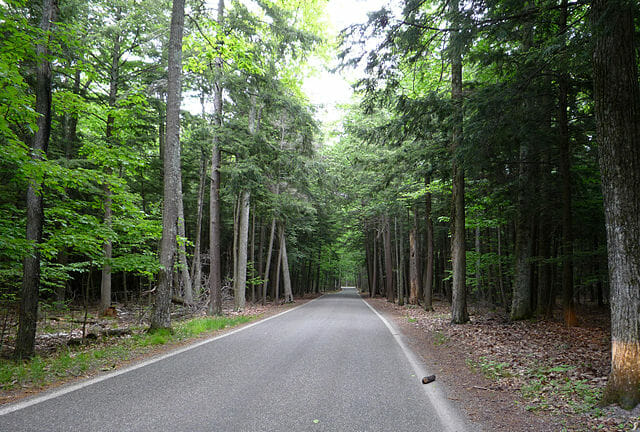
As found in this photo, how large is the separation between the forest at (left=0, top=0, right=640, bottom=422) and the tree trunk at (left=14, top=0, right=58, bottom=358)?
0.10 ft

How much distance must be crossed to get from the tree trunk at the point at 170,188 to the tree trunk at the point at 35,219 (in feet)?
8.44

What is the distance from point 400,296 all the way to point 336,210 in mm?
9708

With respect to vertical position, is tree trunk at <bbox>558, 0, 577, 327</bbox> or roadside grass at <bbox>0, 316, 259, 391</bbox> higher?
tree trunk at <bbox>558, 0, 577, 327</bbox>

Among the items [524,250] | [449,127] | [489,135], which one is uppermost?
[449,127]

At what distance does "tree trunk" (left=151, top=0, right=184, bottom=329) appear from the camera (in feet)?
28.5

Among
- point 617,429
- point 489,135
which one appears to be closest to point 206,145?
point 489,135

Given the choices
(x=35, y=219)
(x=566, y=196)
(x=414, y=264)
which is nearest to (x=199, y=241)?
(x=414, y=264)

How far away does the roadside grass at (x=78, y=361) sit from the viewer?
15.8ft

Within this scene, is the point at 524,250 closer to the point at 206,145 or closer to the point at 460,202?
the point at 460,202

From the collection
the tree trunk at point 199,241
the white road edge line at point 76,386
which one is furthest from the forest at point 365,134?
the white road edge line at point 76,386

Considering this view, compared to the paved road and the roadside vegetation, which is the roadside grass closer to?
the roadside vegetation

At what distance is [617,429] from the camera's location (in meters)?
3.54

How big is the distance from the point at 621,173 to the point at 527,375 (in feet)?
11.1

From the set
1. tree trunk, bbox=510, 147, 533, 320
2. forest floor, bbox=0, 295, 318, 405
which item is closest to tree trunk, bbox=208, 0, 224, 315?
forest floor, bbox=0, 295, 318, 405
